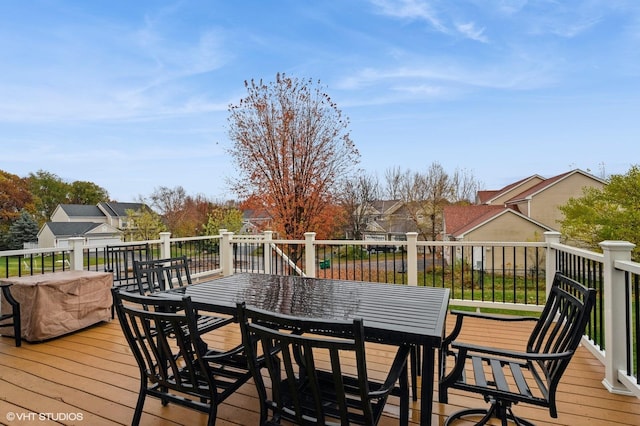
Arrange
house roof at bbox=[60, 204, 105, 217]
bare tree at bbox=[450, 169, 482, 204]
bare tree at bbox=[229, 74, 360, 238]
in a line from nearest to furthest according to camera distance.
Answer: bare tree at bbox=[229, 74, 360, 238] < bare tree at bbox=[450, 169, 482, 204] < house roof at bbox=[60, 204, 105, 217]

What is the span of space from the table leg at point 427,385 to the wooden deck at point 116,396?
1.71 feet

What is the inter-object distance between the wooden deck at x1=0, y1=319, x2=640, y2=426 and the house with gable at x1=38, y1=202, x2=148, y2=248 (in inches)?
715

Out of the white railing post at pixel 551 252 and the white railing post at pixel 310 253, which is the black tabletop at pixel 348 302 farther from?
the white railing post at pixel 551 252

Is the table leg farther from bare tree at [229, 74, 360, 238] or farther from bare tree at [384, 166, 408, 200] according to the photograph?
bare tree at [384, 166, 408, 200]

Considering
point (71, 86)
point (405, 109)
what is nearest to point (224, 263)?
point (71, 86)

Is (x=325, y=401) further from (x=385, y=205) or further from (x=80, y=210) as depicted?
(x=80, y=210)

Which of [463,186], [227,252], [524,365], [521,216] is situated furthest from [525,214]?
[524,365]

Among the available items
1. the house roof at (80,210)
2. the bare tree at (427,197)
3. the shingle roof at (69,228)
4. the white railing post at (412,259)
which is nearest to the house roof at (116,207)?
the house roof at (80,210)

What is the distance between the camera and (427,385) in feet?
5.15

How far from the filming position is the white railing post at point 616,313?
2279 millimetres

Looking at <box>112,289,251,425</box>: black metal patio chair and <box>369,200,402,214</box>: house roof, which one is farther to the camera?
<box>369,200,402,214</box>: house roof

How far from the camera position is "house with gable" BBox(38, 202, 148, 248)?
19312 mm

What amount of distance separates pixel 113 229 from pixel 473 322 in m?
24.1

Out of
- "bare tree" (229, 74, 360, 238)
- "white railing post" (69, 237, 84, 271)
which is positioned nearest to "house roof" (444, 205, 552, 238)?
"bare tree" (229, 74, 360, 238)
